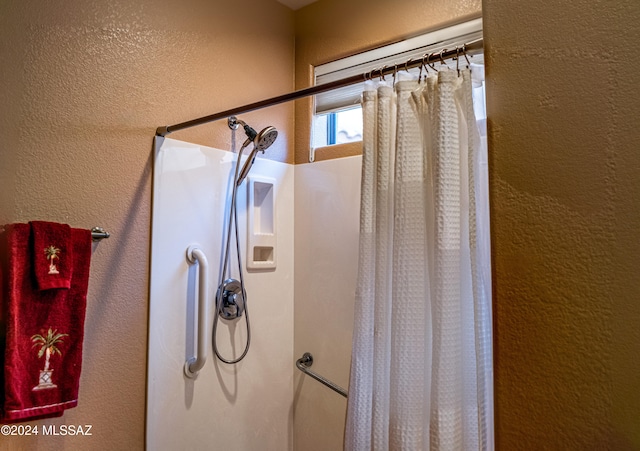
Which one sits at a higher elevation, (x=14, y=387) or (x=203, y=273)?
(x=203, y=273)

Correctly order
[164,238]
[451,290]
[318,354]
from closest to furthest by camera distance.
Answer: [451,290], [164,238], [318,354]

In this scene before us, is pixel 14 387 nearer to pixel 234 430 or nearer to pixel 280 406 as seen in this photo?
pixel 234 430

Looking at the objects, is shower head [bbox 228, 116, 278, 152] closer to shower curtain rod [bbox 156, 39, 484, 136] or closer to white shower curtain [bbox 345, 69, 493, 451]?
shower curtain rod [bbox 156, 39, 484, 136]

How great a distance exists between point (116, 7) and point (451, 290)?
1.52m

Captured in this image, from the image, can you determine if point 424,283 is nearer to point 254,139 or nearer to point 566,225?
point 566,225

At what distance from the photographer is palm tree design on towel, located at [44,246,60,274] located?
1.17 m

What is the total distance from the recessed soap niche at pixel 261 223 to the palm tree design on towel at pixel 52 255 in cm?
82

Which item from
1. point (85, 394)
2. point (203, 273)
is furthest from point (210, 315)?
point (85, 394)

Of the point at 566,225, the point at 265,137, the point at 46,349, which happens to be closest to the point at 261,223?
the point at 265,137

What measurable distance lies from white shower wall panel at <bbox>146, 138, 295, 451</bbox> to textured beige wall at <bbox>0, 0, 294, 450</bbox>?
6 cm

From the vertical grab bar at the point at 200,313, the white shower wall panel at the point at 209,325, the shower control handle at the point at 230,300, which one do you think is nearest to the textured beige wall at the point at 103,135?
the white shower wall panel at the point at 209,325

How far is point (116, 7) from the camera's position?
Result: 1436 millimetres

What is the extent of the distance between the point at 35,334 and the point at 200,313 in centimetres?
57

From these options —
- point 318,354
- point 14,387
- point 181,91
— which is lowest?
point 318,354
